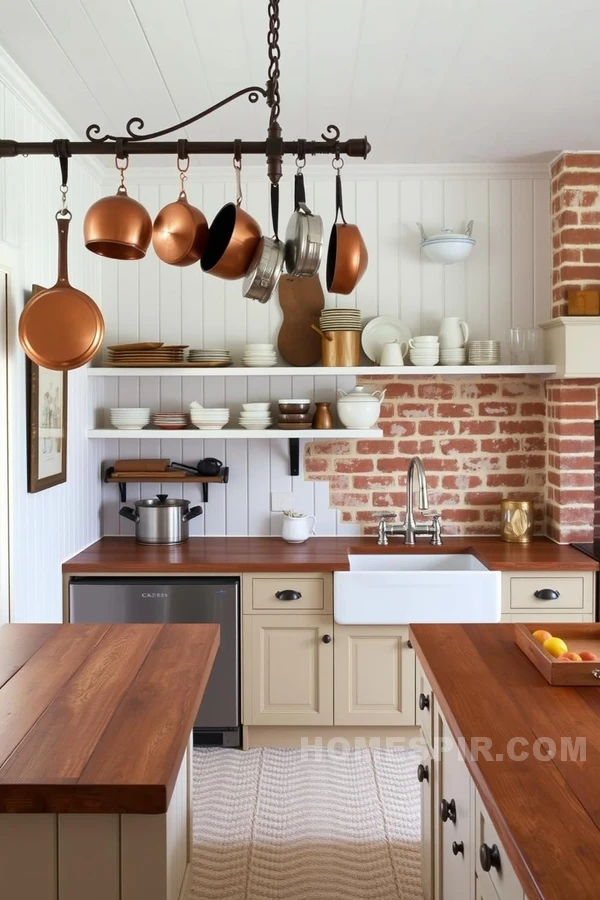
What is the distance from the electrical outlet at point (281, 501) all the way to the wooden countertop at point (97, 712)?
1614 millimetres

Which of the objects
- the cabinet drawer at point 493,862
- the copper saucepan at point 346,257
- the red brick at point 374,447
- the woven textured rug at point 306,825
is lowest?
the woven textured rug at point 306,825

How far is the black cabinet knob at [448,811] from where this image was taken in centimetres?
187

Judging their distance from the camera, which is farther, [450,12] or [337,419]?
[337,419]

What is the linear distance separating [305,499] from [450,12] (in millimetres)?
2261

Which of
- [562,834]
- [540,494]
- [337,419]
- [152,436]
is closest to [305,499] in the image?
[337,419]

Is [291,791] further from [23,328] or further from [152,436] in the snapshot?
[23,328]

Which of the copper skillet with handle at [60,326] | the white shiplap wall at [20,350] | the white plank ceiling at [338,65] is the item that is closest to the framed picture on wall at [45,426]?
the white shiplap wall at [20,350]

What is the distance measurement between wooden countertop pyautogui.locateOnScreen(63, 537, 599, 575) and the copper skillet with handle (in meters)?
1.16

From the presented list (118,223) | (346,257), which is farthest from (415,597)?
(118,223)

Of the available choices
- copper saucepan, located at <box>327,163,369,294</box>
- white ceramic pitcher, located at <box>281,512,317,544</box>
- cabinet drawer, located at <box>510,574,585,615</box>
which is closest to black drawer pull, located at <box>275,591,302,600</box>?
white ceramic pitcher, located at <box>281,512,317,544</box>

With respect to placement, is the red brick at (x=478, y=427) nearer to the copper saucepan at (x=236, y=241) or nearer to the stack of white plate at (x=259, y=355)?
the stack of white plate at (x=259, y=355)

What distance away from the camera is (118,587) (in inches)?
133

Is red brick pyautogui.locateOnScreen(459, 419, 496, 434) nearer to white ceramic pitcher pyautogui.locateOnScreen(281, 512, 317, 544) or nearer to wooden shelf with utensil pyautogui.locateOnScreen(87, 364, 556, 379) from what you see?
wooden shelf with utensil pyautogui.locateOnScreen(87, 364, 556, 379)

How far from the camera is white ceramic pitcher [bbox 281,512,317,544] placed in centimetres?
378
